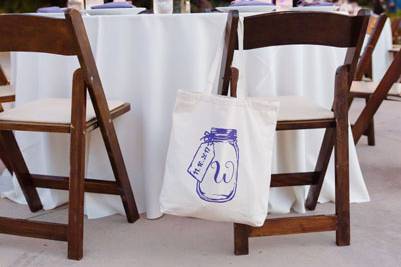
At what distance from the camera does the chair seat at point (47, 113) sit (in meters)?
1.86

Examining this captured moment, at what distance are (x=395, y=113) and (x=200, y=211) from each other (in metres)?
3.08

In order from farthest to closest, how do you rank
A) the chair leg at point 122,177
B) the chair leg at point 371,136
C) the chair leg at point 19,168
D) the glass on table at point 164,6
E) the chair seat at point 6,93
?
1. the chair leg at point 371,136
2. the chair seat at point 6,93
3. the glass on table at point 164,6
4. the chair leg at point 19,168
5. the chair leg at point 122,177

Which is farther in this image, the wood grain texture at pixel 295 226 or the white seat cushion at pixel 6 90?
the white seat cushion at pixel 6 90

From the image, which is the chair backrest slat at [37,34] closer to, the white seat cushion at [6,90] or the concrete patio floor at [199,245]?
the concrete patio floor at [199,245]

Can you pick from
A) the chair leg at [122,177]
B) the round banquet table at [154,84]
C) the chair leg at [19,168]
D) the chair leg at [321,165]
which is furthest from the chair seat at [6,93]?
the chair leg at [321,165]

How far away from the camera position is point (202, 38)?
6.87 feet

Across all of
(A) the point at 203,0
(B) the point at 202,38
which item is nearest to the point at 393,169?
(B) the point at 202,38

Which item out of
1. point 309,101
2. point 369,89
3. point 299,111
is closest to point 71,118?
point 299,111

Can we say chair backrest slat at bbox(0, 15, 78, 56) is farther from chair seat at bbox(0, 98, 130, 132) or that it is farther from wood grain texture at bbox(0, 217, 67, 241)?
wood grain texture at bbox(0, 217, 67, 241)

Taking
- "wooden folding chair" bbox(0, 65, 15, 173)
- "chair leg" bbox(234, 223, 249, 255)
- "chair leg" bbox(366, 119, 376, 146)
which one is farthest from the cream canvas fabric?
"chair leg" bbox(366, 119, 376, 146)

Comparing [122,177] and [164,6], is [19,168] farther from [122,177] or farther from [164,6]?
[164,6]

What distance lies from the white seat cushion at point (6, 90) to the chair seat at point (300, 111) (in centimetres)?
134

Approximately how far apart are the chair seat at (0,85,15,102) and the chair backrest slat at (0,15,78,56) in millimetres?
853

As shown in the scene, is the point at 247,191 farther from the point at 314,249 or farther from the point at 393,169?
the point at 393,169
